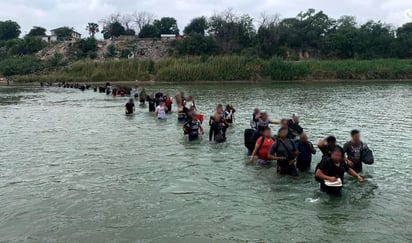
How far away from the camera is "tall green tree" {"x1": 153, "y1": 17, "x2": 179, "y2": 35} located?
14012 centimetres

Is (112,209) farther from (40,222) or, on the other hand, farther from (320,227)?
(320,227)

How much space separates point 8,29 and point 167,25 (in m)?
55.8

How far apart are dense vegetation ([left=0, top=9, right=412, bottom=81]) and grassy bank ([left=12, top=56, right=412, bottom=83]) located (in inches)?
6.9

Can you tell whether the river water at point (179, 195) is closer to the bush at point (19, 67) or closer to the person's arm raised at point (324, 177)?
the person's arm raised at point (324, 177)

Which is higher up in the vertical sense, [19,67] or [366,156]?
[19,67]

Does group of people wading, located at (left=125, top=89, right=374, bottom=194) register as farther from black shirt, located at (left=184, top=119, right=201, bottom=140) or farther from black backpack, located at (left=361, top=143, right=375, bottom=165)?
black shirt, located at (left=184, top=119, right=201, bottom=140)

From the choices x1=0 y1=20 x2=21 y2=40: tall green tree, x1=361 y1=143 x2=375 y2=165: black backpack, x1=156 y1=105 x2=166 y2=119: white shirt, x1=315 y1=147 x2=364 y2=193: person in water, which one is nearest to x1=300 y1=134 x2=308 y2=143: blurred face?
x1=361 y1=143 x2=375 y2=165: black backpack

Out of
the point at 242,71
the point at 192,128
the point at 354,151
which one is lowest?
the point at 192,128

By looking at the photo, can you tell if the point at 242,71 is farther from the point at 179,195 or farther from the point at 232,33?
the point at 179,195

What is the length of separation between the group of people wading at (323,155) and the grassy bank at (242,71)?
209 ft

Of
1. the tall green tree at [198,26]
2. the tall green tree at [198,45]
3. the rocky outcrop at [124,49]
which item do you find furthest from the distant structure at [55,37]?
the tall green tree at [198,45]

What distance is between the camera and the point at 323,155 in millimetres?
11445

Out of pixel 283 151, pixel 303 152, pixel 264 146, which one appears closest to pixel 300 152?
pixel 303 152

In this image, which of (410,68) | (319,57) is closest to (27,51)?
(319,57)
